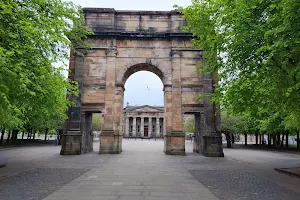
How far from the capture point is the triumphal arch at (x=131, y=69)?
1966 cm

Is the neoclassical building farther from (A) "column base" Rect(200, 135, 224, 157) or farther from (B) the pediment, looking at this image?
(A) "column base" Rect(200, 135, 224, 157)

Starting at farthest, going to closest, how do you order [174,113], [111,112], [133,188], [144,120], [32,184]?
[144,120]
[111,112]
[174,113]
[32,184]
[133,188]

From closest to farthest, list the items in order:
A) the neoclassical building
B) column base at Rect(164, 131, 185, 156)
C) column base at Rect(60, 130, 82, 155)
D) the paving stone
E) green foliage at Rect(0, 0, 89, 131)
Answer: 1. the paving stone
2. green foliage at Rect(0, 0, 89, 131)
3. column base at Rect(60, 130, 82, 155)
4. column base at Rect(164, 131, 185, 156)
5. the neoclassical building

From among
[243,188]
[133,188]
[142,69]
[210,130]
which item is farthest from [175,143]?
[133,188]

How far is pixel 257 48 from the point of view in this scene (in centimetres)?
903

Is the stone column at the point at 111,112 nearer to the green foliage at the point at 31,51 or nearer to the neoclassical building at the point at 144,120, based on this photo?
the green foliage at the point at 31,51

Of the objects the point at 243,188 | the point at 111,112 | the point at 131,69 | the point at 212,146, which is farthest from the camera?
the point at 131,69

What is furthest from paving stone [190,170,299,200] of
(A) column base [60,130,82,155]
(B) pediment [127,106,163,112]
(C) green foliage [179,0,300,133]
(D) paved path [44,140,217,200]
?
(B) pediment [127,106,163,112]

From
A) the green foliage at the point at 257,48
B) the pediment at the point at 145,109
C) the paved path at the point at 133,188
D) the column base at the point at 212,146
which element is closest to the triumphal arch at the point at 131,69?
the column base at the point at 212,146

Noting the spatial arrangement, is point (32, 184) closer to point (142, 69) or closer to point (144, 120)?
point (142, 69)

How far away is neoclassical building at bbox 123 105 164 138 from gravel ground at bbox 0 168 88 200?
245ft

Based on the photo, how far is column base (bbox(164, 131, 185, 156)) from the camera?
749 inches

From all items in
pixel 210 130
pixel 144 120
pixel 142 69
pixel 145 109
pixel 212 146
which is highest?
pixel 145 109

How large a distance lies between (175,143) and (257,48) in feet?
38.5
